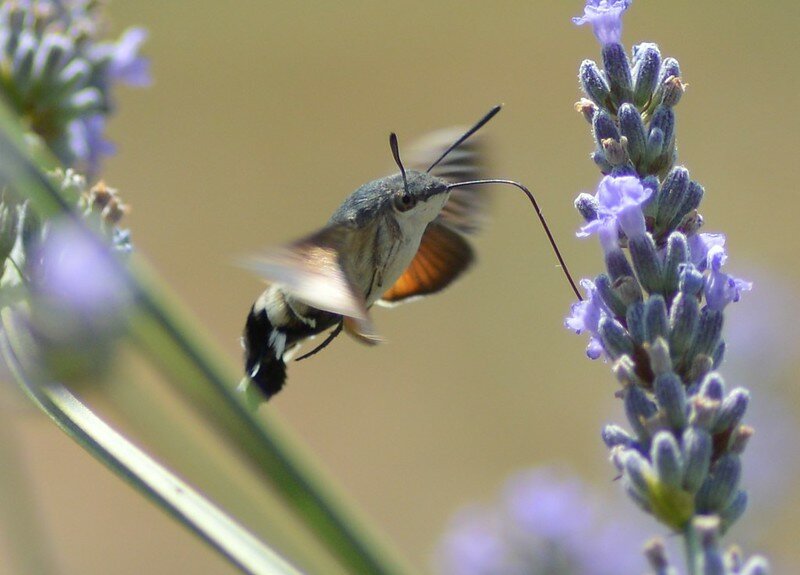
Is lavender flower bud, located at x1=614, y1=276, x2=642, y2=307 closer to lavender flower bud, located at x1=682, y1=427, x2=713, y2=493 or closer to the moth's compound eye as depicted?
lavender flower bud, located at x1=682, y1=427, x2=713, y2=493

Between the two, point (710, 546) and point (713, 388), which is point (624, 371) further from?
point (710, 546)

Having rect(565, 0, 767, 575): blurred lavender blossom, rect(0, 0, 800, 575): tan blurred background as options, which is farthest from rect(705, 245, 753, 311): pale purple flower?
rect(0, 0, 800, 575): tan blurred background

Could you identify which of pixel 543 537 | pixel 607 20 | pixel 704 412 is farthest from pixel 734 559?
pixel 543 537

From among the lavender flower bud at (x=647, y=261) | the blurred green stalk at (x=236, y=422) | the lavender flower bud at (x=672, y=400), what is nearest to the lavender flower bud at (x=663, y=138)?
the lavender flower bud at (x=647, y=261)

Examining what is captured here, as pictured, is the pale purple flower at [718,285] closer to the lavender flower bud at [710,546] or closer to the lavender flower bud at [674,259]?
the lavender flower bud at [674,259]

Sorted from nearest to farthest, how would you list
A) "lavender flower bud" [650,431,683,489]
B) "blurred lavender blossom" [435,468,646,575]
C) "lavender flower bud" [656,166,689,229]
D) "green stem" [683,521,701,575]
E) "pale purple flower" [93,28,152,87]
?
"green stem" [683,521,701,575] < "lavender flower bud" [650,431,683,489] < "lavender flower bud" [656,166,689,229] < "pale purple flower" [93,28,152,87] < "blurred lavender blossom" [435,468,646,575]

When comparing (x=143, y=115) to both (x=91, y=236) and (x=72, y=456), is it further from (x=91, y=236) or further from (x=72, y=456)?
(x=91, y=236)
